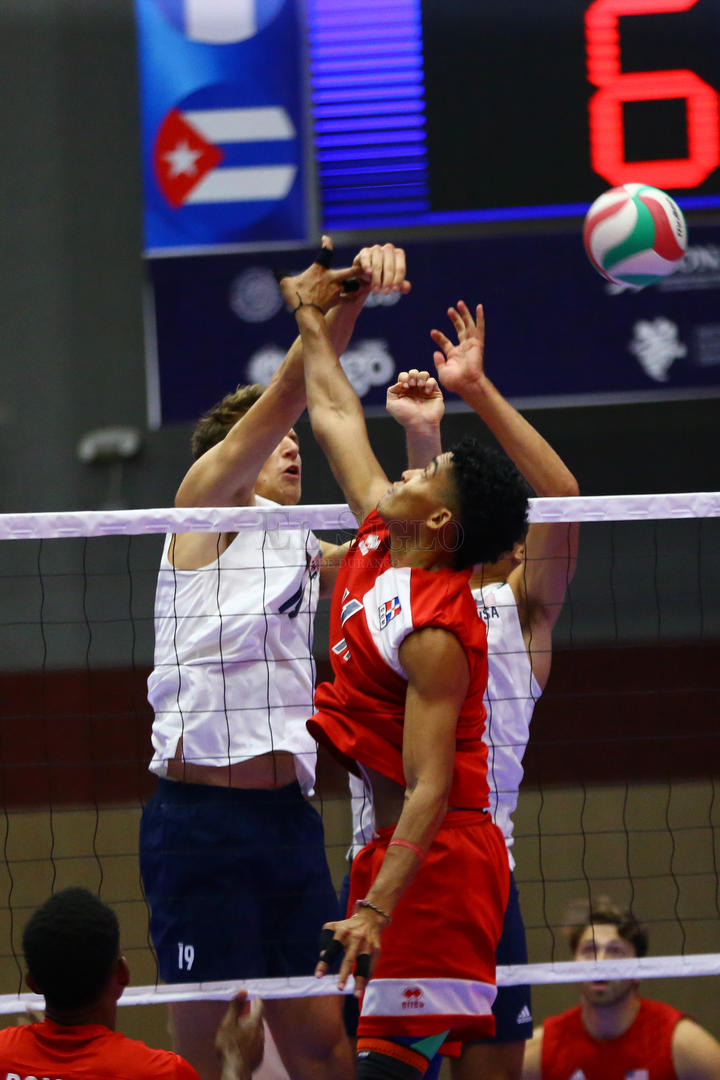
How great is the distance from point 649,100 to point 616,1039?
389 centimetres

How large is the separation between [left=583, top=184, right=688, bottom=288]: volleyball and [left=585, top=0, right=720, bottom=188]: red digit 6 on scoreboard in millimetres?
1456

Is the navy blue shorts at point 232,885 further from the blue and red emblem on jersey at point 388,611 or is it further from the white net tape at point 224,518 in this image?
the blue and red emblem on jersey at point 388,611

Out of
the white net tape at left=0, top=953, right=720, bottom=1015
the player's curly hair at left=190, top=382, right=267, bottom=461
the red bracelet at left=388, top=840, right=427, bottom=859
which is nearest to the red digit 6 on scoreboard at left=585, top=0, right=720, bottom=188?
the player's curly hair at left=190, top=382, right=267, bottom=461

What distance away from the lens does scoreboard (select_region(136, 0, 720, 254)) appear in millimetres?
5695

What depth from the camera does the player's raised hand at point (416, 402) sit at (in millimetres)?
3109

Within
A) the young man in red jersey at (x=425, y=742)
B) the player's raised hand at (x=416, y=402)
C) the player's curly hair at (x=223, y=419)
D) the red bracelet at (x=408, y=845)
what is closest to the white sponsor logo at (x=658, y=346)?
the player's curly hair at (x=223, y=419)

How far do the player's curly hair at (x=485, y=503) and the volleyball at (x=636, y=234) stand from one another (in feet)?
6.66

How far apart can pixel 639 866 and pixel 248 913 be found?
304 centimetres

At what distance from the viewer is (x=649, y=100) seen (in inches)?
227

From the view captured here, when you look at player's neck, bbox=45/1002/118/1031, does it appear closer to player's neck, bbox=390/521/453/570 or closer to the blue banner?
player's neck, bbox=390/521/453/570

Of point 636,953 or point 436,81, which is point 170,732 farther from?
point 436,81

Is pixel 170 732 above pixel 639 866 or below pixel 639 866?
above

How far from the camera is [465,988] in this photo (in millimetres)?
2408

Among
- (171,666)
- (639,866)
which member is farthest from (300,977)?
(639,866)
